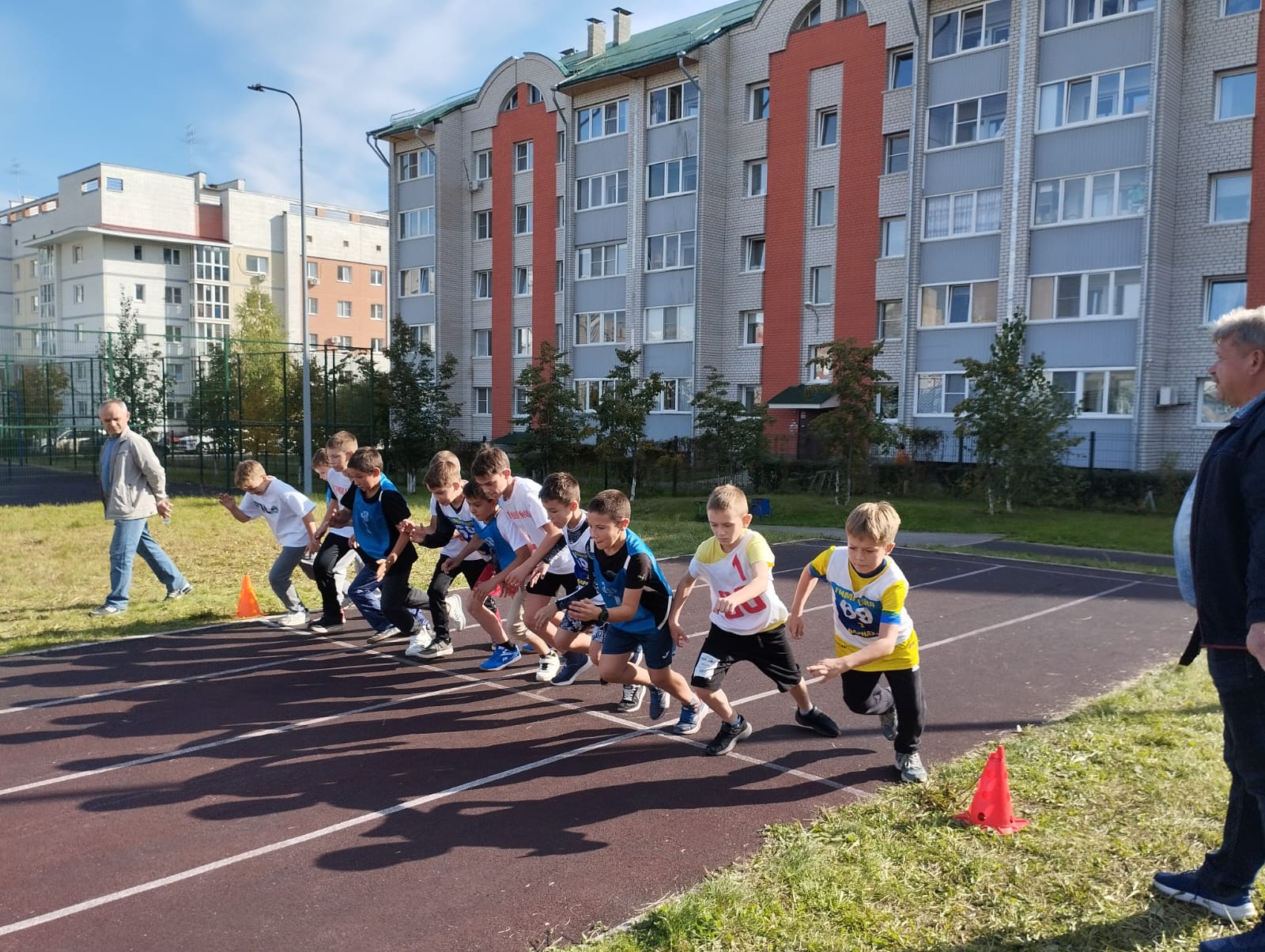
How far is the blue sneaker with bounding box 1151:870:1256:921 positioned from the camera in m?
3.72

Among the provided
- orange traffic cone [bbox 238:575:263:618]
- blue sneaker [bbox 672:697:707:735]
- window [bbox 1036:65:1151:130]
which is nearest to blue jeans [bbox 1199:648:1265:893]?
blue sneaker [bbox 672:697:707:735]

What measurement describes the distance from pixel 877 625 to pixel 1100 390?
24.9m

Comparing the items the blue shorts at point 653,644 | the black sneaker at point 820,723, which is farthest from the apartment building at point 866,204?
the blue shorts at point 653,644

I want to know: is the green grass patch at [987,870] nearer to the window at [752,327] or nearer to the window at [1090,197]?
the window at [1090,197]

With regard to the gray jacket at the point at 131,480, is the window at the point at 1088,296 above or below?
above

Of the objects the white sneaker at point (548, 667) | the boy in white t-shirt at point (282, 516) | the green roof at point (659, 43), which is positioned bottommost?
the white sneaker at point (548, 667)

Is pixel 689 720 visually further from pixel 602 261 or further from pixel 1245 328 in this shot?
pixel 602 261

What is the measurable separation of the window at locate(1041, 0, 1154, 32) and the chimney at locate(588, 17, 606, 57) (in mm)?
20640

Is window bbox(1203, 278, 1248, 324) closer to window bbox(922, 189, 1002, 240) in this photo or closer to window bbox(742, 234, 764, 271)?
window bbox(922, 189, 1002, 240)

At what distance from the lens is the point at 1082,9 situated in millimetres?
26734

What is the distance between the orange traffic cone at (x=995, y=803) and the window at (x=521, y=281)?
1539 inches

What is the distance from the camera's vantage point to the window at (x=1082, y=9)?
2580 cm

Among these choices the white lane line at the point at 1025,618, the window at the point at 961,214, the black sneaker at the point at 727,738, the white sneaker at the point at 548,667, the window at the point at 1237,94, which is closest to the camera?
the black sneaker at the point at 727,738

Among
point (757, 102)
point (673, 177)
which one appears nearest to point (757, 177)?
point (757, 102)
